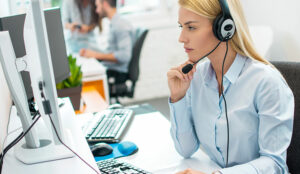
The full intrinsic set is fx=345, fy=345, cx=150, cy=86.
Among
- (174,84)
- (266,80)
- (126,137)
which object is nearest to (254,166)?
(266,80)

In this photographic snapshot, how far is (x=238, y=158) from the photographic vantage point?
3.75ft

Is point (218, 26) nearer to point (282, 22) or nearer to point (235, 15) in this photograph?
point (235, 15)

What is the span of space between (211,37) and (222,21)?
8cm

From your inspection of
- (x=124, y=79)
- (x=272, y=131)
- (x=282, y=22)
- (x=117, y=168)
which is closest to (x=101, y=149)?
(x=117, y=168)

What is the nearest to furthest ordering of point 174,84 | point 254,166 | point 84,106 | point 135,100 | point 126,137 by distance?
point 254,166 → point 174,84 → point 126,137 → point 84,106 → point 135,100

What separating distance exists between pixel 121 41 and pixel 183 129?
1790mm

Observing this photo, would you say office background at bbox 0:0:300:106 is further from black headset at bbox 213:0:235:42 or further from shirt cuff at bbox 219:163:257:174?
shirt cuff at bbox 219:163:257:174

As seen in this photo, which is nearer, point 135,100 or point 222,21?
point 222,21

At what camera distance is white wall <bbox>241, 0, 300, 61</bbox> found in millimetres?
1654

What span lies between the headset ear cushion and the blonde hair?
0.03 meters

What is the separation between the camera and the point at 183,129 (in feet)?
4.06

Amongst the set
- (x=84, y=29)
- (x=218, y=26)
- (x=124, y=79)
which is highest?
(x=218, y=26)

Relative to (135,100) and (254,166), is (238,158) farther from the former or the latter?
(135,100)

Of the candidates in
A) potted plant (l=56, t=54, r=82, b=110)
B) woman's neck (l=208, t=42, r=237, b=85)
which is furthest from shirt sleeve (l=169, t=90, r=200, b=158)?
potted plant (l=56, t=54, r=82, b=110)
